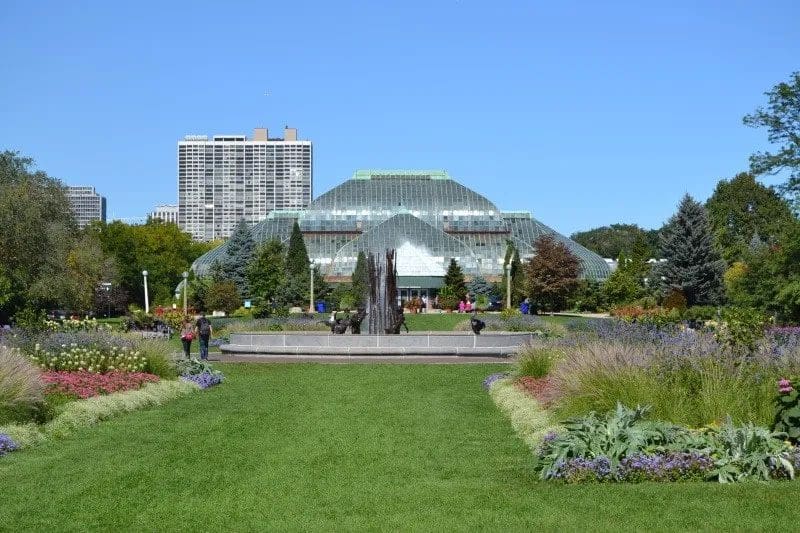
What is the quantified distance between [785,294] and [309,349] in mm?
17707

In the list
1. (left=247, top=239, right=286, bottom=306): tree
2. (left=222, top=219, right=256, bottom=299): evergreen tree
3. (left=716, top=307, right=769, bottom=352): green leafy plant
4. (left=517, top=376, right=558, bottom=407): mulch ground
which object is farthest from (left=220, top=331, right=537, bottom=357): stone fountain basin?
(left=222, top=219, right=256, bottom=299): evergreen tree

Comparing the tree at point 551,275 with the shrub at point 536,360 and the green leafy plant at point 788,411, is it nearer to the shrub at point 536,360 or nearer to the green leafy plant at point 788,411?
the shrub at point 536,360

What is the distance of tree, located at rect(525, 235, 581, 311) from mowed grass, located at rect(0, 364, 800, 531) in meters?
59.8

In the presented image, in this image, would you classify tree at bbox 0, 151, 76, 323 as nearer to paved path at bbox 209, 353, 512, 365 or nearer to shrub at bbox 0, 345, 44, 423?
paved path at bbox 209, 353, 512, 365

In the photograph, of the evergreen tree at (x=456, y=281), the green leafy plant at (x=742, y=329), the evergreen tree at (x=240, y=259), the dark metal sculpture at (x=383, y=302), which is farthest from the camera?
the evergreen tree at (x=456, y=281)

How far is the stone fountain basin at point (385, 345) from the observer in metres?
32.3

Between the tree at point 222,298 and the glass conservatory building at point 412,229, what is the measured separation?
29.9 meters

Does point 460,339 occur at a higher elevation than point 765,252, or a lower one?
lower

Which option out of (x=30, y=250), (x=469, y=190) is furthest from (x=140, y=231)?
(x=30, y=250)

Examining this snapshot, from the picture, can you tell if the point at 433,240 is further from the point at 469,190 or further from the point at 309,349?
the point at 309,349

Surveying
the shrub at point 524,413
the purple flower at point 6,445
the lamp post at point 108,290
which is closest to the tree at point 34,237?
the lamp post at point 108,290

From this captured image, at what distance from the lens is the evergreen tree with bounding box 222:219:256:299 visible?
85.9 m

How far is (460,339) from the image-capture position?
32969 millimetres

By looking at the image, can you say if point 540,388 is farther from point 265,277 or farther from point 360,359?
point 265,277
